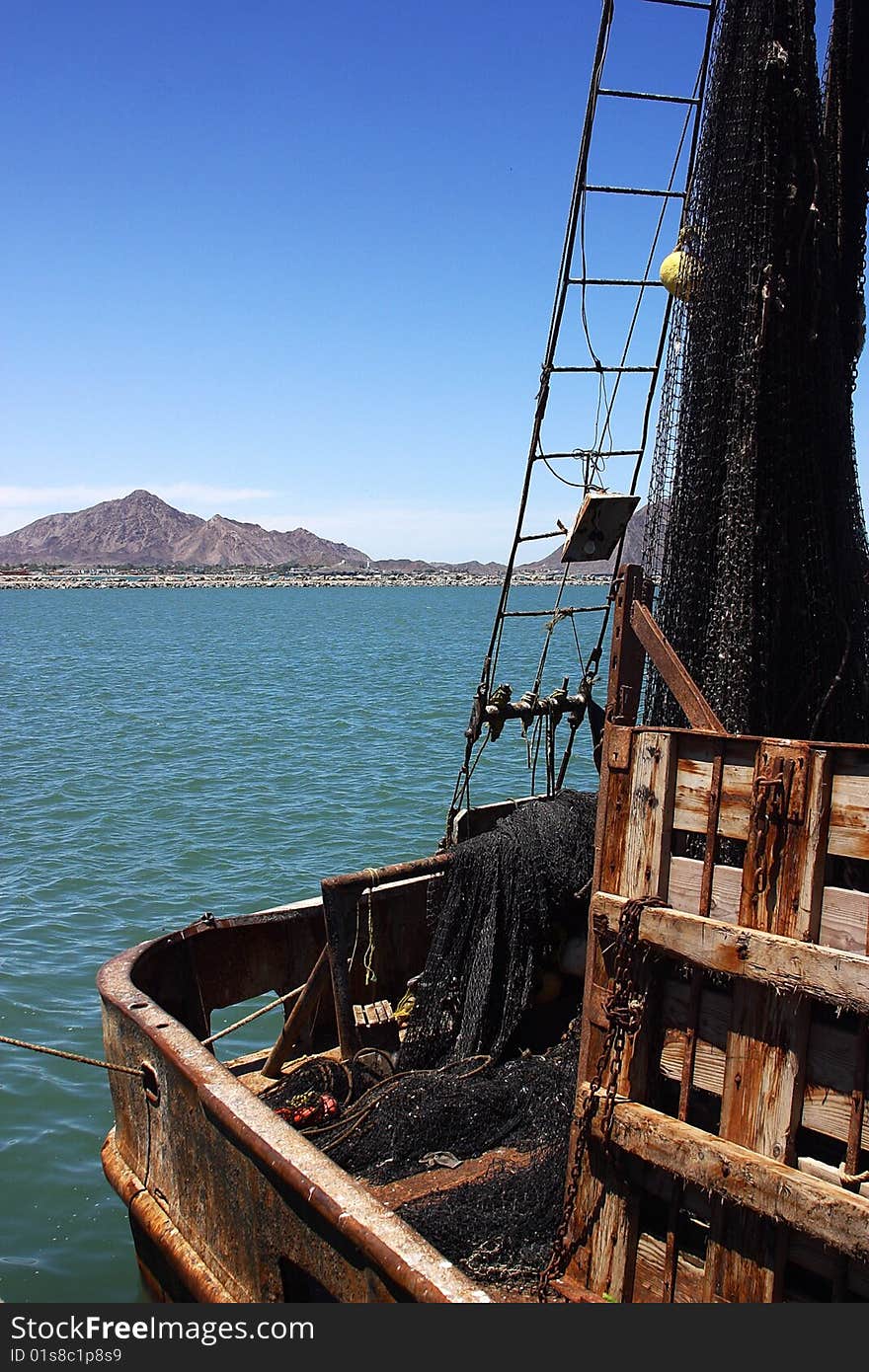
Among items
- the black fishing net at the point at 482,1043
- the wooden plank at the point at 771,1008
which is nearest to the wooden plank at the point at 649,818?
the wooden plank at the point at 771,1008

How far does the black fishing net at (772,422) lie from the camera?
18.4 ft

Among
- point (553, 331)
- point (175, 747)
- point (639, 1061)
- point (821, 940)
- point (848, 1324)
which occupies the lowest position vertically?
point (175, 747)

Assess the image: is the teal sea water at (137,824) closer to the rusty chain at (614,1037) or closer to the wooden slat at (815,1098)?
the rusty chain at (614,1037)

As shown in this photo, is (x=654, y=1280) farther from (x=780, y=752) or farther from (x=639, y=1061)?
(x=780, y=752)

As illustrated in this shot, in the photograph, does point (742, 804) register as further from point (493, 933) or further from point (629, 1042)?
point (493, 933)

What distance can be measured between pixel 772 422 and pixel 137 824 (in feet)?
49.9

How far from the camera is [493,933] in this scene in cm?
663

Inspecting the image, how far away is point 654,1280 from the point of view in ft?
13.7

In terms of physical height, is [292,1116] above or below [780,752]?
below

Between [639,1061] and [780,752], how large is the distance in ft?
4.49

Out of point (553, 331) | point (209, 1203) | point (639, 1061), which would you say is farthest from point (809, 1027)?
point (553, 331)

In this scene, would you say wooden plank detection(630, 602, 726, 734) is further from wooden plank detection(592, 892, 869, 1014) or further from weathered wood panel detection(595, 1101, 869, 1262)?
weathered wood panel detection(595, 1101, 869, 1262)

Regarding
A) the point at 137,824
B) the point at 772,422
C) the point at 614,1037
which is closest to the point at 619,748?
the point at 614,1037

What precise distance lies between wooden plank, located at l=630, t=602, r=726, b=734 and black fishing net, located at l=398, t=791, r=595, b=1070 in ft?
6.58
